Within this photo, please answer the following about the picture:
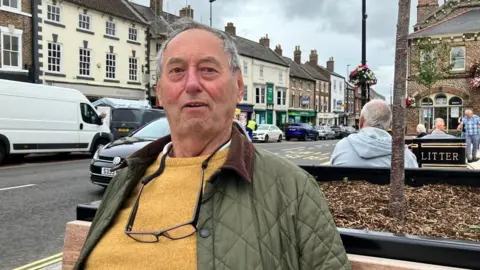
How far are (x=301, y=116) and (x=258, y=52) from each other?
37.7 ft

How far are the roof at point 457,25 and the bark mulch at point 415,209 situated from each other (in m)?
27.5

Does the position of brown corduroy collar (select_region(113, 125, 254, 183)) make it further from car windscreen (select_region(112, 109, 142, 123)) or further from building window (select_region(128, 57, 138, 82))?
building window (select_region(128, 57, 138, 82))

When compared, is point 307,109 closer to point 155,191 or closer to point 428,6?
point 428,6

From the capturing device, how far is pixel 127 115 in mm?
17797

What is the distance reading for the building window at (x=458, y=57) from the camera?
26.5 meters

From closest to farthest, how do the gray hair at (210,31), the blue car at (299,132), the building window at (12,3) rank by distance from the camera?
the gray hair at (210,31) < the building window at (12,3) < the blue car at (299,132)

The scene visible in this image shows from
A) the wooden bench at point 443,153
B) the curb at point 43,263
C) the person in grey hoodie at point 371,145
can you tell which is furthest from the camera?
the wooden bench at point 443,153

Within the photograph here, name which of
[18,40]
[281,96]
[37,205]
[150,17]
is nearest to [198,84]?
[37,205]

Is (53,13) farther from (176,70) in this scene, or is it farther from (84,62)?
(176,70)

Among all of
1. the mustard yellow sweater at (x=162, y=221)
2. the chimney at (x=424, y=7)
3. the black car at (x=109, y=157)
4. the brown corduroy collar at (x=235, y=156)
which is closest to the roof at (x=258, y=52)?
the chimney at (x=424, y=7)

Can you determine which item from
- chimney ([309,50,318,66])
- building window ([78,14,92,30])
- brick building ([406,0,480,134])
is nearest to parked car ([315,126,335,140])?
brick building ([406,0,480,134])

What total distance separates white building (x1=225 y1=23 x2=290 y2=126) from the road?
1133 inches

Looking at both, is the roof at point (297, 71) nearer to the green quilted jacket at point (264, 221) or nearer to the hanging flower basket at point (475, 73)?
the hanging flower basket at point (475, 73)

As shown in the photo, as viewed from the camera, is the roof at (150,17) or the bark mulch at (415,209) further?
the roof at (150,17)
